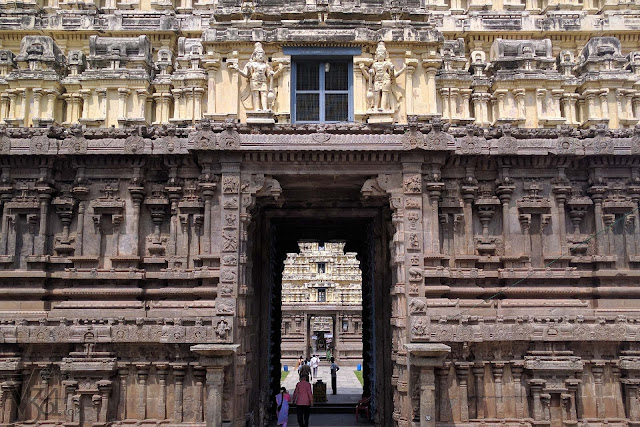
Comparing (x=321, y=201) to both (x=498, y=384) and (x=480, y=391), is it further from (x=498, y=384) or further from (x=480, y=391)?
(x=498, y=384)

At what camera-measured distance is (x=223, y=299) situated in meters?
13.6

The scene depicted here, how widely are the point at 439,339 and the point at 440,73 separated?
347 inches

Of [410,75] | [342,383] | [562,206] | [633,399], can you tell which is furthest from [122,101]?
[342,383]

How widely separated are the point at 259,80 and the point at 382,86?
309 centimetres

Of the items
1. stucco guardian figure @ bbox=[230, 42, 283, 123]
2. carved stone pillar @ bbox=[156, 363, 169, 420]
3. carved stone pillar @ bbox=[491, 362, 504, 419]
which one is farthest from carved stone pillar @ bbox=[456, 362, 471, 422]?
stucco guardian figure @ bbox=[230, 42, 283, 123]

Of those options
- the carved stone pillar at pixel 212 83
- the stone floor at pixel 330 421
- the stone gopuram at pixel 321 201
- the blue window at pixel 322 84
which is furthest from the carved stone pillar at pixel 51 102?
the stone floor at pixel 330 421

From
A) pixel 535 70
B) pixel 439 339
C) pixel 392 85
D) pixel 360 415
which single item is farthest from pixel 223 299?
pixel 535 70

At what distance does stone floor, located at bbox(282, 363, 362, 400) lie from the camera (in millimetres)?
25141

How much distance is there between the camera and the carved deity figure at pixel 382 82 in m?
14.9

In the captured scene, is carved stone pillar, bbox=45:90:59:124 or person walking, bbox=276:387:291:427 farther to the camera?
carved stone pillar, bbox=45:90:59:124

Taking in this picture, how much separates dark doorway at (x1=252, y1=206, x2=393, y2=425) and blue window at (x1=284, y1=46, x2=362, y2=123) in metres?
3.14

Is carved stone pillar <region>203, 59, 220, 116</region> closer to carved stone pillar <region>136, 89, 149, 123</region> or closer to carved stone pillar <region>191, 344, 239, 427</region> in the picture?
carved stone pillar <region>136, 89, 149, 123</region>

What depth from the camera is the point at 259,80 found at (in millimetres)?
14812

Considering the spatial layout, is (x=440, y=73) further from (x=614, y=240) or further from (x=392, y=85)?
(x=614, y=240)
